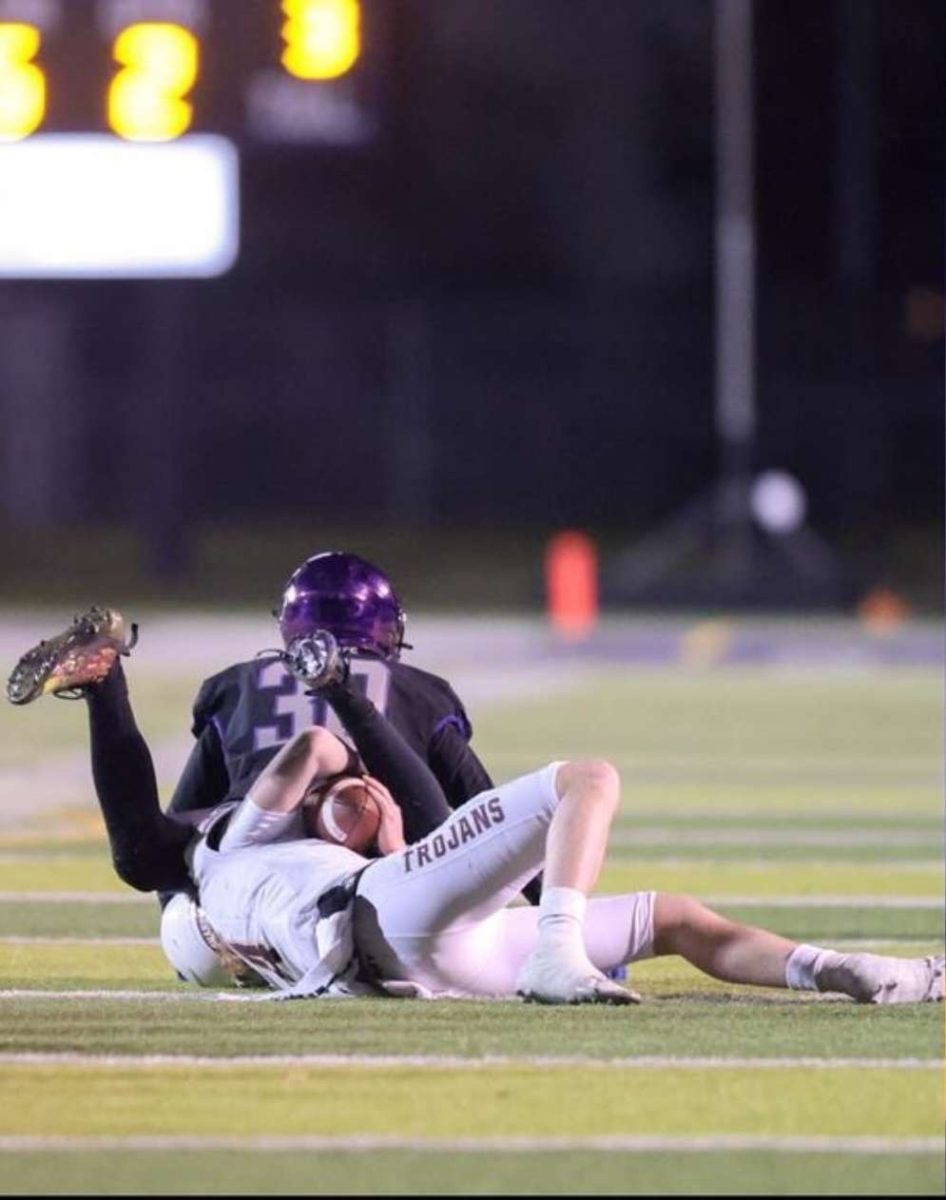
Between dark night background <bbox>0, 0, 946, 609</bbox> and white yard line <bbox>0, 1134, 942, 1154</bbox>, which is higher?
dark night background <bbox>0, 0, 946, 609</bbox>

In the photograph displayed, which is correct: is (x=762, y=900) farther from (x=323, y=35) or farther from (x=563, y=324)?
(x=563, y=324)

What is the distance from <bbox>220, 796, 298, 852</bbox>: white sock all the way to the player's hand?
182 millimetres

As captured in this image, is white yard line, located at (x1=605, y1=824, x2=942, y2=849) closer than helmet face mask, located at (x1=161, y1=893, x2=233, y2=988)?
No

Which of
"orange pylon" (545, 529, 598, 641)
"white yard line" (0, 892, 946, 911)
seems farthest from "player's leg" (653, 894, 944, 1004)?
"orange pylon" (545, 529, 598, 641)

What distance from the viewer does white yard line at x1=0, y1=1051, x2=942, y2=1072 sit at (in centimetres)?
582

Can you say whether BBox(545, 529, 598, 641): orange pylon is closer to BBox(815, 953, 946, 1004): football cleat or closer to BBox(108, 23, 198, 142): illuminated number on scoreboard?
BBox(108, 23, 198, 142): illuminated number on scoreboard

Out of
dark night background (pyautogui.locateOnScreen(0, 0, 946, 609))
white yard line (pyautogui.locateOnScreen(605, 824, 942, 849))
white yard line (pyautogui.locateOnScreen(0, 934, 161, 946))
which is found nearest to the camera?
white yard line (pyautogui.locateOnScreen(0, 934, 161, 946))

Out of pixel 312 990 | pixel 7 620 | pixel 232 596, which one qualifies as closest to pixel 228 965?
pixel 312 990

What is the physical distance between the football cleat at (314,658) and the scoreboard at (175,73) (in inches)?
441

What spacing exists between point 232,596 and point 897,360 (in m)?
8.43

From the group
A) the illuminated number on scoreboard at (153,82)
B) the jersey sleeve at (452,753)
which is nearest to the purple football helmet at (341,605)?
the jersey sleeve at (452,753)

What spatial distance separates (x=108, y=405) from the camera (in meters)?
36.3

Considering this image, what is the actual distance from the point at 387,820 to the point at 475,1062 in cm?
90

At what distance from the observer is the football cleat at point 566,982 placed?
6.19 metres
